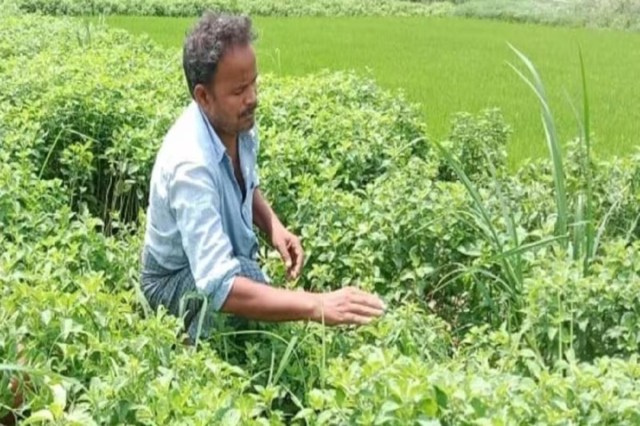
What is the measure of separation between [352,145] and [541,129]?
3340 millimetres

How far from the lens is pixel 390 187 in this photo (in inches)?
125

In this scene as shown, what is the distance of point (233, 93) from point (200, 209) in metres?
0.32

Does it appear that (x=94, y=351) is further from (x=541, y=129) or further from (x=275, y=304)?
(x=541, y=129)

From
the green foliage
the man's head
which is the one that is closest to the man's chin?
the man's head

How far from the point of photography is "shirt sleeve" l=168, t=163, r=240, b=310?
7.64 ft

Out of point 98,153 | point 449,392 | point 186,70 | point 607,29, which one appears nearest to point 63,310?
point 186,70

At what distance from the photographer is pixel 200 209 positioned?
7.86 ft

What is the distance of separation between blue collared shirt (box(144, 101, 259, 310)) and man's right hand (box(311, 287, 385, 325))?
0.78 ft

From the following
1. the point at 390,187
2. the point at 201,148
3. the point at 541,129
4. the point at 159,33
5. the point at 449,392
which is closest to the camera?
the point at 449,392

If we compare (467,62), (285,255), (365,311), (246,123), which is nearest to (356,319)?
(365,311)

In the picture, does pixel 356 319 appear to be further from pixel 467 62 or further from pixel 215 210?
pixel 467 62

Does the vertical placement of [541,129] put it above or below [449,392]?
below

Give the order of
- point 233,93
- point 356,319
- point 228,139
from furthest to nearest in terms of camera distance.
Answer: point 228,139, point 233,93, point 356,319

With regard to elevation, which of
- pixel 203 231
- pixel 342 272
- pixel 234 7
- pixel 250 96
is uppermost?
pixel 250 96
